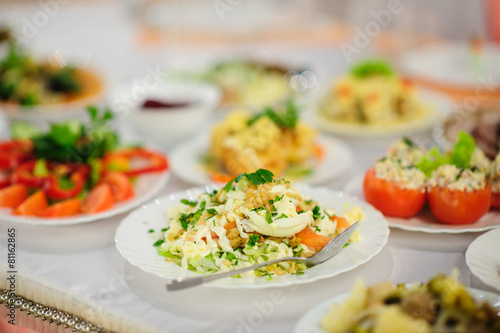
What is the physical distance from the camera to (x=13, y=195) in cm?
208

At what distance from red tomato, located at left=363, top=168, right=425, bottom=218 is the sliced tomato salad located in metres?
0.94

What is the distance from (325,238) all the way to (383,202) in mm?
347

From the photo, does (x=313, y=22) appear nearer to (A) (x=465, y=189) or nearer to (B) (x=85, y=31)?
(B) (x=85, y=31)

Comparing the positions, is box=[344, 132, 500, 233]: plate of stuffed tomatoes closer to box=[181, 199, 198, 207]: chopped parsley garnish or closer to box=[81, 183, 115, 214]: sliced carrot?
box=[181, 199, 198, 207]: chopped parsley garnish

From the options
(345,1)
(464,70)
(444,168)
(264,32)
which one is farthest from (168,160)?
(345,1)

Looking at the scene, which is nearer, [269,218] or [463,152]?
[269,218]

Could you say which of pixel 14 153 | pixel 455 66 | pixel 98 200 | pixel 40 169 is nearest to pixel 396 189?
pixel 98 200

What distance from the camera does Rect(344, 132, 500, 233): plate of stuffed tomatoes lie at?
68.7 inches

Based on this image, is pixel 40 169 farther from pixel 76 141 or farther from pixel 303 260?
pixel 303 260

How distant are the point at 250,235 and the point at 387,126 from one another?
144 cm

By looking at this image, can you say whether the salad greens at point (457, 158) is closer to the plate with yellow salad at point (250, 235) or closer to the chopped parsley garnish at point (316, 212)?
the plate with yellow salad at point (250, 235)

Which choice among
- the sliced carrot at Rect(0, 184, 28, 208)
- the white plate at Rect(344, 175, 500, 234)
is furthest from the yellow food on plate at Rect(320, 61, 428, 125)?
the sliced carrot at Rect(0, 184, 28, 208)

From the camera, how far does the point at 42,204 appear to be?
2055 mm

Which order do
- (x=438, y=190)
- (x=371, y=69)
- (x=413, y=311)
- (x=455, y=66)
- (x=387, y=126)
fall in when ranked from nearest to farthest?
(x=413, y=311) → (x=438, y=190) → (x=387, y=126) → (x=371, y=69) → (x=455, y=66)
